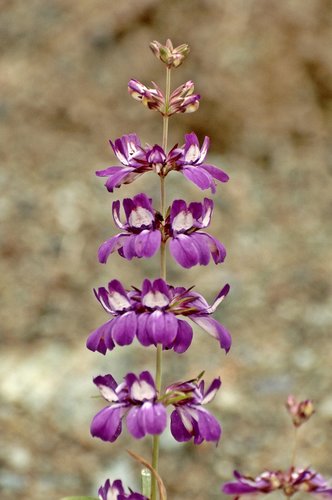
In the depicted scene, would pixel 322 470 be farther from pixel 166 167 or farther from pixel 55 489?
pixel 166 167

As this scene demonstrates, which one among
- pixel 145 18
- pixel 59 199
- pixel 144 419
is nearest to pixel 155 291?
pixel 144 419

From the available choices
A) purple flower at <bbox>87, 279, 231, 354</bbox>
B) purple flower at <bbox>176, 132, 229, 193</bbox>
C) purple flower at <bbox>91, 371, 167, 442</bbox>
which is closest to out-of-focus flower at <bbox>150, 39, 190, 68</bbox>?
purple flower at <bbox>176, 132, 229, 193</bbox>

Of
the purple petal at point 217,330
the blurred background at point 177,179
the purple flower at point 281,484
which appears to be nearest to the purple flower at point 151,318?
the purple petal at point 217,330

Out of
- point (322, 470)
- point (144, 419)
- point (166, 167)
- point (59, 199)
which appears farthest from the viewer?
point (59, 199)

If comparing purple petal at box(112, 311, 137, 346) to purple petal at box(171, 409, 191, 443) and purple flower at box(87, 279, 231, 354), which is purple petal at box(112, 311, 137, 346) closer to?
purple flower at box(87, 279, 231, 354)

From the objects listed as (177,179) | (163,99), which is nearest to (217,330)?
(163,99)

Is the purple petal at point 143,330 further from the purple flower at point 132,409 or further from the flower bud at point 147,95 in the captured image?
the flower bud at point 147,95
